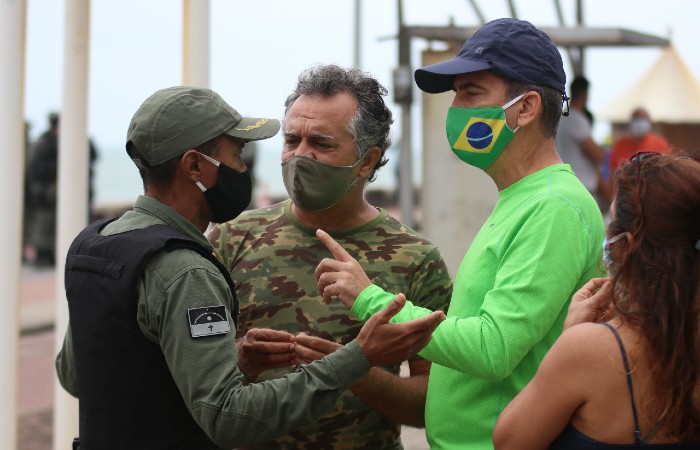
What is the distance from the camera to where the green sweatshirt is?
255cm

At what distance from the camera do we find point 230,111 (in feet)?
9.20

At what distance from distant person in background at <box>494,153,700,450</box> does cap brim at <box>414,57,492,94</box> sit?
1.95 ft

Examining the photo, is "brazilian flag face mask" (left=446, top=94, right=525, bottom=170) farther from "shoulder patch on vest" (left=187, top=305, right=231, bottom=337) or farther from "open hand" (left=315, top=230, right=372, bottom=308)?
"shoulder patch on vest" (left=187, top=305, right=231, bottom=337)

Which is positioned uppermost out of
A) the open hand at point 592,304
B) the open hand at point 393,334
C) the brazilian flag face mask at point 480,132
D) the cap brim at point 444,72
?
the cap brim at point 444,72

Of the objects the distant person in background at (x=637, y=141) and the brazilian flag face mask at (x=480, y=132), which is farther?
the distant person in background at (x=637, y=141)

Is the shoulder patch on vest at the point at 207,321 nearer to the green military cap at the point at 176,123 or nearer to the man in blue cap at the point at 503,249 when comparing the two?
the man in blue cap at the point at 503,249

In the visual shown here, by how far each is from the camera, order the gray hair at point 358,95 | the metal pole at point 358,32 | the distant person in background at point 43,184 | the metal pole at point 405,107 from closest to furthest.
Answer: the gray hair at point 358,95
the metal pole at point 405,107
the metal pole at point 358,32
the distant person in background at point 43,184

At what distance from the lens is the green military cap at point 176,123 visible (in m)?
2.66

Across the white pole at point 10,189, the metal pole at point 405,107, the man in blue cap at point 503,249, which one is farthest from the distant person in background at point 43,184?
the man in blue cap at point 503,249

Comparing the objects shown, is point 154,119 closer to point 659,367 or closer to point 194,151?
point 194,151

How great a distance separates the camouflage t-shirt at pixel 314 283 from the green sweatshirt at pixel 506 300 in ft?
1.19

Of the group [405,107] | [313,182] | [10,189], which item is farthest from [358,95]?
[405,107]

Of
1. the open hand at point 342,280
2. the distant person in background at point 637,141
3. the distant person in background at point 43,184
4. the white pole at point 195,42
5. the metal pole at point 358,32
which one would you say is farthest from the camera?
the distant person in background at point 43,184

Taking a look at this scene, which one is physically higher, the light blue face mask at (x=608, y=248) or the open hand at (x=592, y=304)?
the light blue face mask at (x=608, y=248)
